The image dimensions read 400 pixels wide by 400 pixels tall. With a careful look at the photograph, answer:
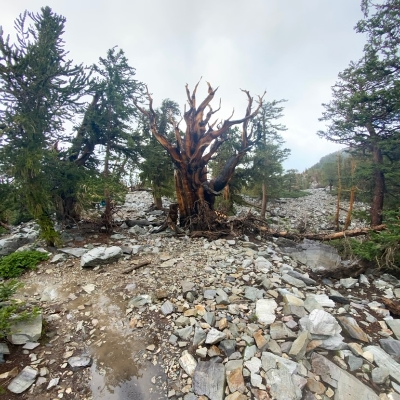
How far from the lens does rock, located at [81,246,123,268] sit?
5.43 m

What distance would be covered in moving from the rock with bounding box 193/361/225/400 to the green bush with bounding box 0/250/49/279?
209 inches

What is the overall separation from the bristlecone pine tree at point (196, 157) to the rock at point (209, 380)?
5.32 metres

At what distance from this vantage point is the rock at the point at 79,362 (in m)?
2.86

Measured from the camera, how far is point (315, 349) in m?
2.98

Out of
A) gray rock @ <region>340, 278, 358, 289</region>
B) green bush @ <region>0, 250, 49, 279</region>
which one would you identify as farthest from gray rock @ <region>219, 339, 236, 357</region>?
green bush @ <region>0, 250, 49, 279</region>

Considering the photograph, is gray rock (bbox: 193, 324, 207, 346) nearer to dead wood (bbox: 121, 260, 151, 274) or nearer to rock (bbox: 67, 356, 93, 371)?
rock (bbox: 67, 356, 93, 371)

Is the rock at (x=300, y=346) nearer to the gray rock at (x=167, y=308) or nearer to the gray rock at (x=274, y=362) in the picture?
the gray rock at (x=274, y=362)

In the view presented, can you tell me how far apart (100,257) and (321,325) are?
199 inches

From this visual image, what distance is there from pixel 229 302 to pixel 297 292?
58.0 inches

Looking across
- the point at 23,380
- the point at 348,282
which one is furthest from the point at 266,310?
the point at 23,380

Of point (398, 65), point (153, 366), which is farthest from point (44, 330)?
point (398, 65)

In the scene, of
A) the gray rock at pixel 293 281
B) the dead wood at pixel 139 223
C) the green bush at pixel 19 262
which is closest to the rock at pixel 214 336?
the gray rock at pixel 293 281

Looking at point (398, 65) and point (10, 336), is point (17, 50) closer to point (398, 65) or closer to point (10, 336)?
point (10, 336)

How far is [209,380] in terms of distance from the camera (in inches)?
103
